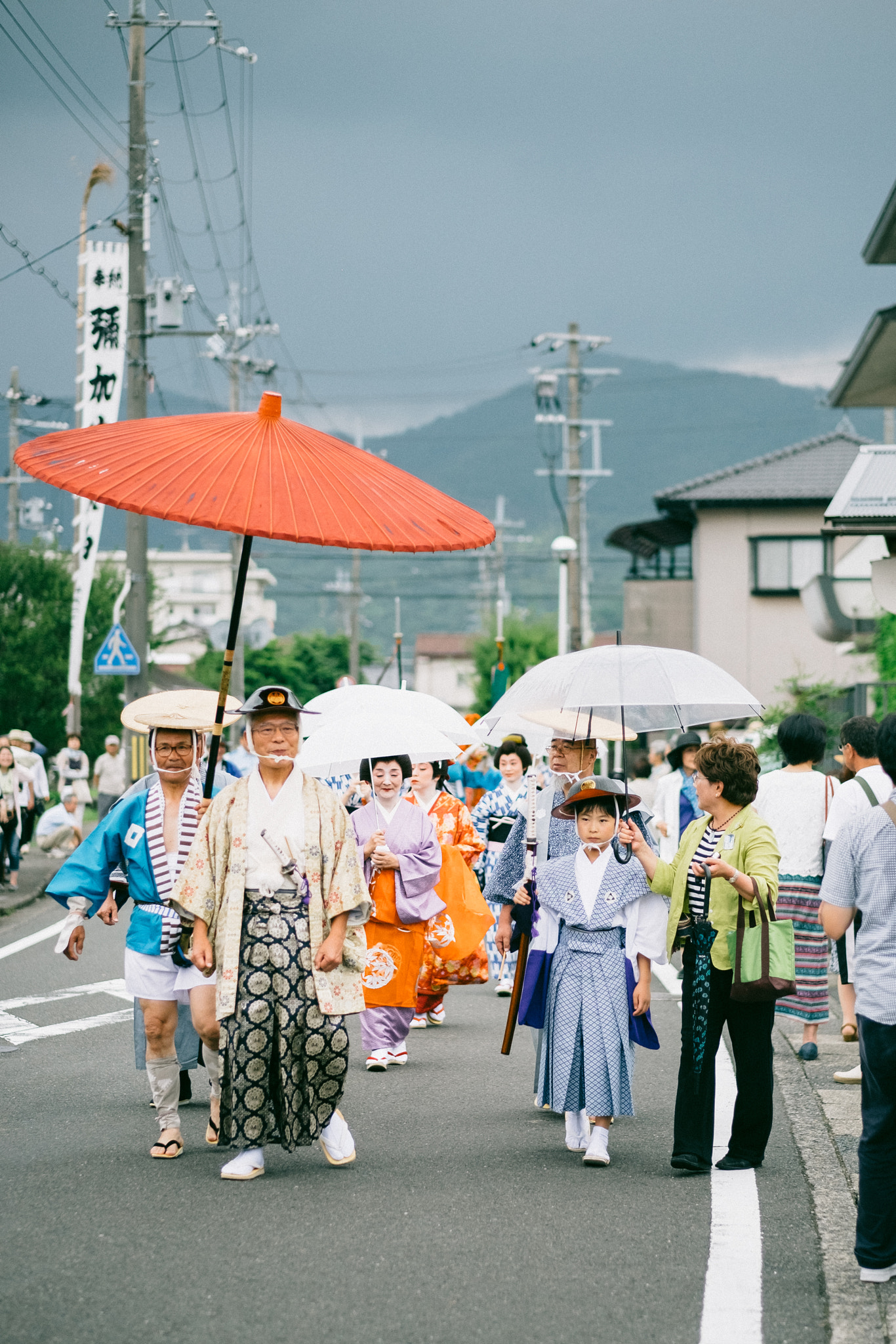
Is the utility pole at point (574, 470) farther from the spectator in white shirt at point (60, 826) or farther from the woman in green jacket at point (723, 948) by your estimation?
the woman in green jacket at point (723, 948)

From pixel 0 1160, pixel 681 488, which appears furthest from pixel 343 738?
pixel 681 488

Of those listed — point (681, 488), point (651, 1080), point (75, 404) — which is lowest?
point (651, 1080)

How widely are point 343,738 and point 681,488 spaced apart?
32511mm

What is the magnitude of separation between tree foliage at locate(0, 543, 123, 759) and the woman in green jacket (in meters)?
28.5

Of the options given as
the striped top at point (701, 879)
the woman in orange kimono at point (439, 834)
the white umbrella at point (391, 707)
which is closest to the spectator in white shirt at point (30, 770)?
the woman in orange kimono at point (439, 834)

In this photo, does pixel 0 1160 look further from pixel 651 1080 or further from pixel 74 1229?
pixel 651 1080

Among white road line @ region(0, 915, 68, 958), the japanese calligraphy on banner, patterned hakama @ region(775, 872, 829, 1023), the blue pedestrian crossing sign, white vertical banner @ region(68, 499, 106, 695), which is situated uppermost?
the japanese calligraphy on banner

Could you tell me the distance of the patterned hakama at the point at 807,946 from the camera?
8.69 metres

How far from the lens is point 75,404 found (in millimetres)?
21391

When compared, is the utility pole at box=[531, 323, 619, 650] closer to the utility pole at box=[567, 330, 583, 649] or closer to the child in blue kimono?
the utility pole at box=[567, 330, 583, 649]

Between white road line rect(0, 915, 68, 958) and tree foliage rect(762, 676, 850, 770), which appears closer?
white road line rect(0, 915, 68, 958)

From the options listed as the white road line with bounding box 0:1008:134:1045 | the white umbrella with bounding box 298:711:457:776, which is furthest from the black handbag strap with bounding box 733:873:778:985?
the white road line with bounding box 0:1008:134:1045

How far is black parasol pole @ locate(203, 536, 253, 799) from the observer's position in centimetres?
593

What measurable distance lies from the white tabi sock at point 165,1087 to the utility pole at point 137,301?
15403mm
